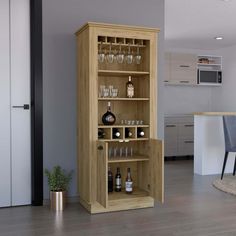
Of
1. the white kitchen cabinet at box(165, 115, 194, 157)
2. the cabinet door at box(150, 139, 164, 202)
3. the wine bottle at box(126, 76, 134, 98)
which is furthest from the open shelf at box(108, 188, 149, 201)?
the white kitchen cabinet at box(165, 115, 194, 157)

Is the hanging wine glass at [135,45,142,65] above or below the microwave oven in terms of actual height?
below

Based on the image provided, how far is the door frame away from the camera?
3.80m

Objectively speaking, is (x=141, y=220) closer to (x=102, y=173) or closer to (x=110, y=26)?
(x=102, y=173)

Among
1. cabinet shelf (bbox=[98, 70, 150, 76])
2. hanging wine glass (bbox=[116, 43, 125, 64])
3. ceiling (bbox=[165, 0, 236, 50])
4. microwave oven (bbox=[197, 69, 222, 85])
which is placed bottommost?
cabinet shelf (bbox=[98, 70, 150, 76])

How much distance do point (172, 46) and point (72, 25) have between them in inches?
173

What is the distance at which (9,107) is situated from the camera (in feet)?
12.4

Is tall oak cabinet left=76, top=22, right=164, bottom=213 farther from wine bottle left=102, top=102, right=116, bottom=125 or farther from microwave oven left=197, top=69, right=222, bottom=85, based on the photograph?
microwave oven left=197, top=69, right=222, bottom=85

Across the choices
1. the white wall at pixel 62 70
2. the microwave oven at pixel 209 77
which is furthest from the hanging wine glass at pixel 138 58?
the microwave oven at pixel 209 77

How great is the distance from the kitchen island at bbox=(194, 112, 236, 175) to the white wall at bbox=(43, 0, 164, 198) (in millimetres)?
2540

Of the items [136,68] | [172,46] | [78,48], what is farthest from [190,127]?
[78,48]

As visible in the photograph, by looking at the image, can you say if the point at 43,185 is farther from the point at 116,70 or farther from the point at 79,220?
the point at 116,70

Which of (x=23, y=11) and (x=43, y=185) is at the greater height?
(x=23, y=11)

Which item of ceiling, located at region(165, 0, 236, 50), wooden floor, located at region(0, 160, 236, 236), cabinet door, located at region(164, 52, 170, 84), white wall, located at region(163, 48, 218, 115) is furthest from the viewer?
white wall, located at region(163, 48, 218, 115)

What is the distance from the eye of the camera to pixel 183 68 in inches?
309
